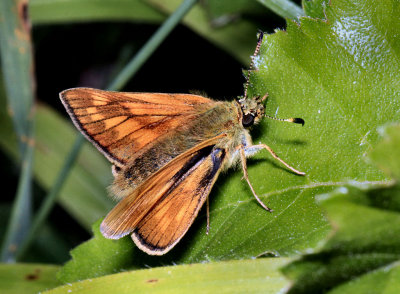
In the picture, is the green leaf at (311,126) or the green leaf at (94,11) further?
the green leaf at (94,11)

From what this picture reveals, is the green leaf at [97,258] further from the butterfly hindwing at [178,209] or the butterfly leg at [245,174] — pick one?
the butterfly leg at [245,174]

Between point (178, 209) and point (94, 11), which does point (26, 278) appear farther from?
point (94, 11)

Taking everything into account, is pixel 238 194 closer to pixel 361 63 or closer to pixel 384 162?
pixel 361 63

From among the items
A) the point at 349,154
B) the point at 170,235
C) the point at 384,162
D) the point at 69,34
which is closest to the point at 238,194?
the point at 170,235

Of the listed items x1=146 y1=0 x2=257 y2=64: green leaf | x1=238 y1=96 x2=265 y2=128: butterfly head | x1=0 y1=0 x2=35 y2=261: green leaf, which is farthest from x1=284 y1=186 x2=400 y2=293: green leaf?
x1=0 y1=0 x2=35 y2=261: green leaf

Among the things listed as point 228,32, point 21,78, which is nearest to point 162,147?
point 228,32

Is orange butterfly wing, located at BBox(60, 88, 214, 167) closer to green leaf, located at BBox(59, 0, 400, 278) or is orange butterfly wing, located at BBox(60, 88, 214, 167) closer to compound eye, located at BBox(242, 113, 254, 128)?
compound eye, located at BBox(242, 113, 254, 128)

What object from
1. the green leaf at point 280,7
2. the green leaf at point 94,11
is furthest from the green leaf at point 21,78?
the green leaf at point 280,7
